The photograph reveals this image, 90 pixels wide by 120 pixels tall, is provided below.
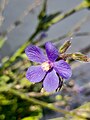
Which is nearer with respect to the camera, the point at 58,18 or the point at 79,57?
the point at 79,57

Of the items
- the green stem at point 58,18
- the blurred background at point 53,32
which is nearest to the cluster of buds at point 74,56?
the green stem at point 58,18

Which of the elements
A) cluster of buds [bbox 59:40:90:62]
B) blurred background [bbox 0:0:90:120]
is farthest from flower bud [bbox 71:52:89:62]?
blurred background [bbox 0:0:90:120]

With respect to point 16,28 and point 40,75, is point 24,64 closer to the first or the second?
point 16,28

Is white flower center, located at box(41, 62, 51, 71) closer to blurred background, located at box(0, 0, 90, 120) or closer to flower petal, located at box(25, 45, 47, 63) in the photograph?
flower petal, located at box(25, 45, 47, 63)

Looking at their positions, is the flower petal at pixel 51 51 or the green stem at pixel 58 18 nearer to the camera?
the flower petal at pixel 51 51

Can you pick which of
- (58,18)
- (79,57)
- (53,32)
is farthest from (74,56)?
(53,32)

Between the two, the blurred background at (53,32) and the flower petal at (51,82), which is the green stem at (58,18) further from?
the flower petal at (51,82)

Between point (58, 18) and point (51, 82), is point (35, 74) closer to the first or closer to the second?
point (51, 82)

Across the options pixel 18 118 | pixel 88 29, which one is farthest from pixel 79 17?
pixel 18 118
